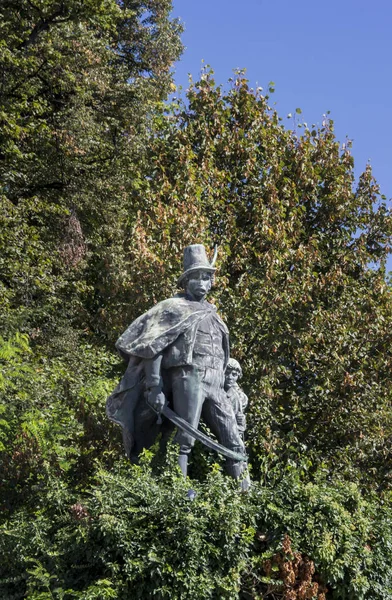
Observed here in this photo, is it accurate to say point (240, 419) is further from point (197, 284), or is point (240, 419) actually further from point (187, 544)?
point (187, 544)

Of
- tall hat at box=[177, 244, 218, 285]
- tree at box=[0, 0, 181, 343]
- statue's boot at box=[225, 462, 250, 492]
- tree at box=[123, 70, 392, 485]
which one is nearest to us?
statue's boot at box=[225, 462, 250, 492]

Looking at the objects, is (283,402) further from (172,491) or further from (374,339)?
(172,491)

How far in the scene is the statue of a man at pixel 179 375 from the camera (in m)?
9.23

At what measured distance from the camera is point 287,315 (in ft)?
54.1

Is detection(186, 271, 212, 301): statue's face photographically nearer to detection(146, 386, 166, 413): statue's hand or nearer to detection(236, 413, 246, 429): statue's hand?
detection(146, 386, 166, 413): statue's hand

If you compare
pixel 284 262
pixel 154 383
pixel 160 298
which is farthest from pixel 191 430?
pixel 284 262

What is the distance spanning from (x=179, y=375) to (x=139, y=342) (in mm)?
453

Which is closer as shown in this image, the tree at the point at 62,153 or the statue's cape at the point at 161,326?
the statue's cape at the point at 161,326

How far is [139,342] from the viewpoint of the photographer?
9.28m

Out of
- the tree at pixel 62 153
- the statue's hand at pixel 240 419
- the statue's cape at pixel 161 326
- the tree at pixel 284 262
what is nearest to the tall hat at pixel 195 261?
the statue's cape at pixel 161 326

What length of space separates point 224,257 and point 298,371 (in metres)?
2.47

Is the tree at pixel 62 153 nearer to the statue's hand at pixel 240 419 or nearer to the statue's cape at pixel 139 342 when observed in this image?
the statue's hand at pixel 240 419

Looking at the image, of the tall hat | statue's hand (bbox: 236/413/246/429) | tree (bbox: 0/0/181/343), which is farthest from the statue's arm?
tree (bbox: 0/0/181/343)

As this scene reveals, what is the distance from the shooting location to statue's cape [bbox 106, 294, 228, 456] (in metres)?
9.28
